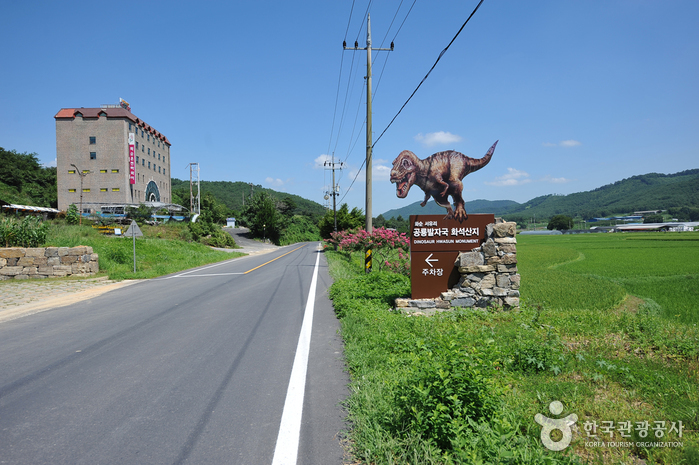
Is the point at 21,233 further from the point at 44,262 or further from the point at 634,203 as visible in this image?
the point at 634,203

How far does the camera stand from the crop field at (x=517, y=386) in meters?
2.84

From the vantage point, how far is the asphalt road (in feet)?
9.75

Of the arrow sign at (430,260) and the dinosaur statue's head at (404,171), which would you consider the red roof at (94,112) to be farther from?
the arrow sign at (430,260)

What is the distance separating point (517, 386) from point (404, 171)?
19.5 feet

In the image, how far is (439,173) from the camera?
8.64 meters

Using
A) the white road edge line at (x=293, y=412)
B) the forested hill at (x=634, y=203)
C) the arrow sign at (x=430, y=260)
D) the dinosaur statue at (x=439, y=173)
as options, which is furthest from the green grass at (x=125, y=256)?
the forested hill at (x=634, y=203)

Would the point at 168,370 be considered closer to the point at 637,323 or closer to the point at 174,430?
the point at 174,430

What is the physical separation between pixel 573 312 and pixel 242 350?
22.0 feet

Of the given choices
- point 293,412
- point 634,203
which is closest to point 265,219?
point 293,412

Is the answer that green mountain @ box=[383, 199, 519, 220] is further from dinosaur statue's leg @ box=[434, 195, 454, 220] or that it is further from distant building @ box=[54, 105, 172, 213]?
distant building @ box=[54, 105, 172, 213]

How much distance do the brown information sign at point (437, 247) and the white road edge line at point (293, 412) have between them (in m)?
3.06

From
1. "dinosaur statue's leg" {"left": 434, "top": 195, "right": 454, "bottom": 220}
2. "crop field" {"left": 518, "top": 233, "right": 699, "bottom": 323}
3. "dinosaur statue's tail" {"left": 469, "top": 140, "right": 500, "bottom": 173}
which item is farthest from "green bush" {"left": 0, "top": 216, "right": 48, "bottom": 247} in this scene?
"crop field" {"left": 518, "top": 233, "right": 699, "bottom": 323}

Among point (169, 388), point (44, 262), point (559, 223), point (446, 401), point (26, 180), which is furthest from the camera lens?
point (559, 223)

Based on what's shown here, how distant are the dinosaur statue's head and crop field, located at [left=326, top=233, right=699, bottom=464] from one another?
10.7 feet
